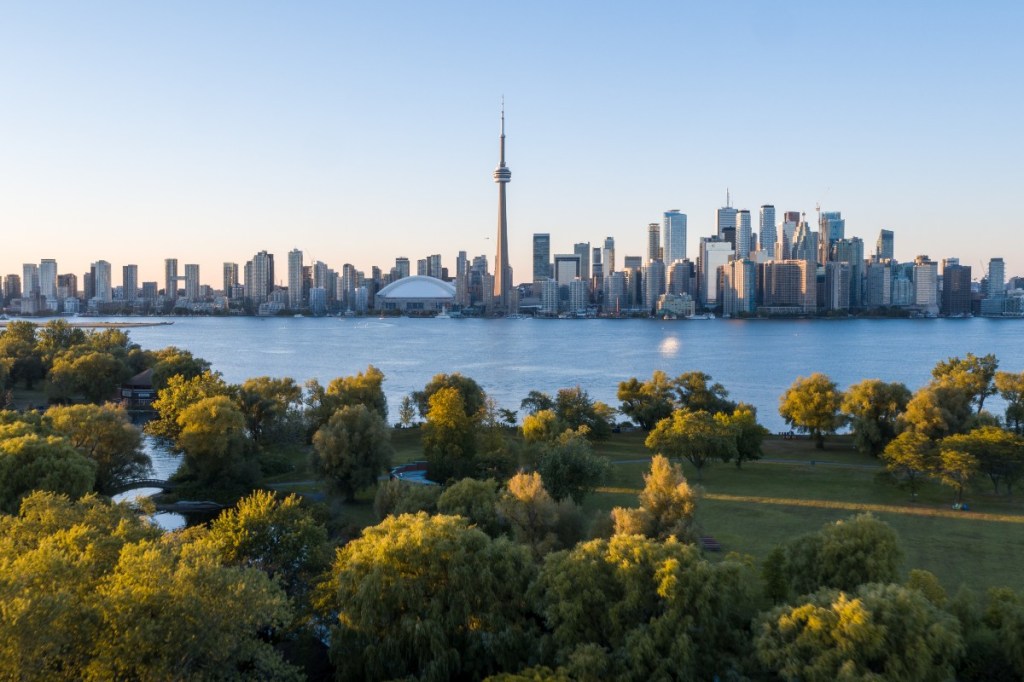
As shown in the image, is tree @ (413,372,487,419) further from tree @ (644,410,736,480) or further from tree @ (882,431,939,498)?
tree @ (882,431,939,498)

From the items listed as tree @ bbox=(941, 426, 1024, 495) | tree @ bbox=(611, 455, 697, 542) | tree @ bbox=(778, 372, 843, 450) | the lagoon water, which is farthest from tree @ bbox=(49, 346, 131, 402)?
tree @ bbox=(941, 426, 1024, 495)

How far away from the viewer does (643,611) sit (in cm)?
1285

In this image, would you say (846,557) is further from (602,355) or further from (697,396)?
(602,355)

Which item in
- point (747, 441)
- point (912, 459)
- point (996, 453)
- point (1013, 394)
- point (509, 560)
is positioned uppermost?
point (1013, 394)

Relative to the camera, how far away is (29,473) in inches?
811

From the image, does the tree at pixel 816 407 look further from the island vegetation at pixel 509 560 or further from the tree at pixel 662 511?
the tree at pixel 662 511

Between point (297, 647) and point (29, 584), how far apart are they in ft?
17.8

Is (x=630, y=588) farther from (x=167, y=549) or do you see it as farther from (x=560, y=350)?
(x=560, y=350)

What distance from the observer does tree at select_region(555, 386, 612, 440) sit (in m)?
36.8

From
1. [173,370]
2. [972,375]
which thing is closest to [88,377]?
[173,370]

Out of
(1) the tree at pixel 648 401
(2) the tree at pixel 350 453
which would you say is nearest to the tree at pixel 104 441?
(2) the tree at pixel 350 453

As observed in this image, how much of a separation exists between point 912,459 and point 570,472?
11.5 metres

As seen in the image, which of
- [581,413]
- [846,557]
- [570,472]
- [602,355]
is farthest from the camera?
[602,355]

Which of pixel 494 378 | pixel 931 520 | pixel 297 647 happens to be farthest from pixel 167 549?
pixel 494 378
